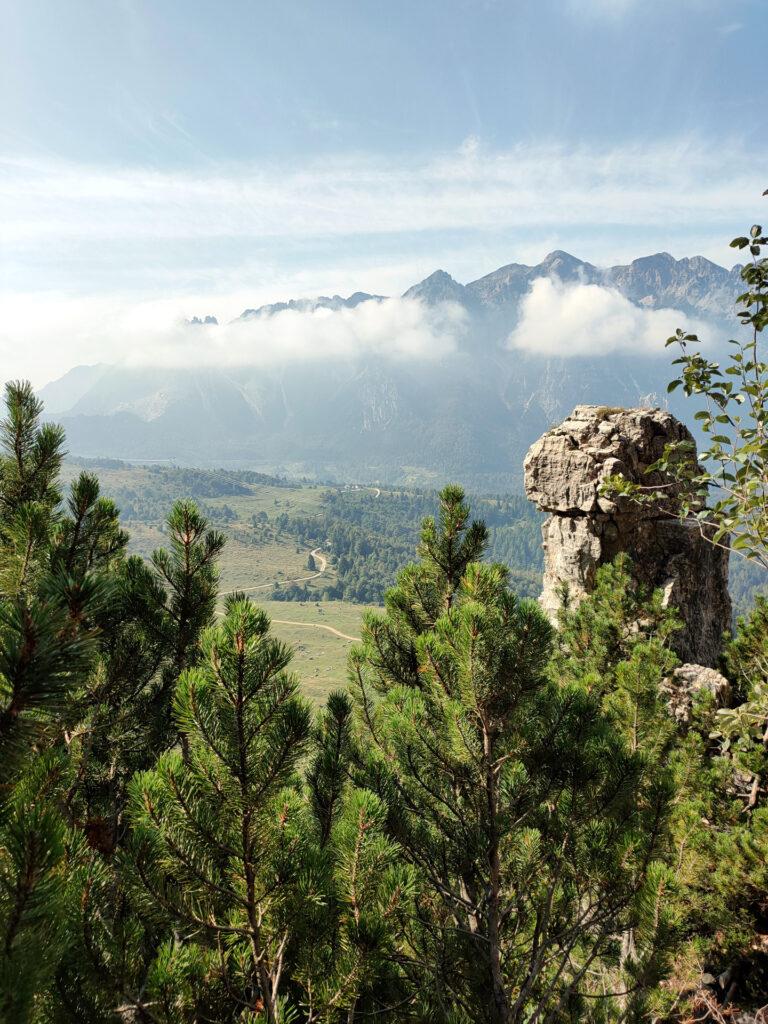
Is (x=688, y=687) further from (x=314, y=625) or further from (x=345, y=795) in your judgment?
(x=314, y=625)

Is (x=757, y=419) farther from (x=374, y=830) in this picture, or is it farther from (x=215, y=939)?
(x=215, y=939)

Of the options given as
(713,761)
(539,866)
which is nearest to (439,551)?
(539,866)

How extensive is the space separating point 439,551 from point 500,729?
387 centimetres

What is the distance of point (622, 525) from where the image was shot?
2312 centimetres

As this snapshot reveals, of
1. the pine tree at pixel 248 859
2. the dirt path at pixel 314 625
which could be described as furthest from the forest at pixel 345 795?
the dirt path at pixel 314 625

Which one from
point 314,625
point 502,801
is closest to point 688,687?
point 502,801

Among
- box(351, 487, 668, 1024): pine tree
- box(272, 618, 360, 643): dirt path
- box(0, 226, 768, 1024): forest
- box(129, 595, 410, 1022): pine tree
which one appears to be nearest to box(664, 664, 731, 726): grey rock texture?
box(0, 226, 768, 1024): forest

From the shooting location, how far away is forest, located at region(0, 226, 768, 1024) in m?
3.12

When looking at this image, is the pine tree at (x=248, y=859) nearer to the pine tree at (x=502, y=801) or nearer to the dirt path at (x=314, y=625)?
the pine tree at (x=502, y=801)

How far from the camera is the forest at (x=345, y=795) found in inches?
123

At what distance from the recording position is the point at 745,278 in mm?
4848

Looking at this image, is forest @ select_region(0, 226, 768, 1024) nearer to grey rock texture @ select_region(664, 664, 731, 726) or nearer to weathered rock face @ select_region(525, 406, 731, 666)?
grey rock texture @ select_region(664, 664, 731, 726)

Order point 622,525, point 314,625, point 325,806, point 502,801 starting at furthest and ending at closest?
point 314,625
point 622,525
point 502,801
point 325,806

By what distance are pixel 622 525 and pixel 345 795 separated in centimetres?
2088
